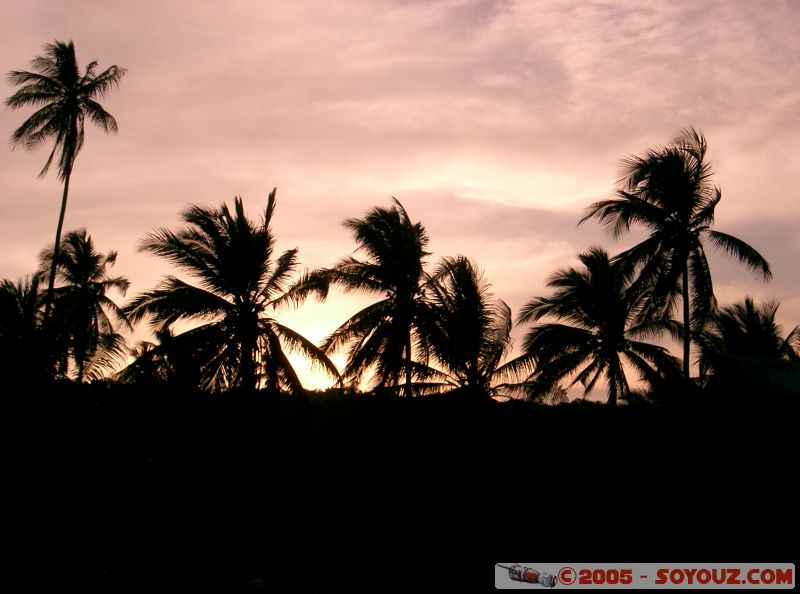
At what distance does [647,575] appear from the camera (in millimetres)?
17016

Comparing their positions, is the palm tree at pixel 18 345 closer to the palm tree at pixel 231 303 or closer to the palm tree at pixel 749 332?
the palm tree at pixel 231 303

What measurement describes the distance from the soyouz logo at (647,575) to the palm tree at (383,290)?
26.5ft

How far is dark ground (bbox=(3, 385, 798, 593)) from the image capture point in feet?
52.5

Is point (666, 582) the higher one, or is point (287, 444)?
point (287, 444)

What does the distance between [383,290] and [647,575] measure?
39.8ft

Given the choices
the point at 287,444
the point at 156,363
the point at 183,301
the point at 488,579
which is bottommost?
the point at 488,579

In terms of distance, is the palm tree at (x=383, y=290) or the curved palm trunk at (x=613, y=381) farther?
the curved palm trunk at (x=613, y=381)

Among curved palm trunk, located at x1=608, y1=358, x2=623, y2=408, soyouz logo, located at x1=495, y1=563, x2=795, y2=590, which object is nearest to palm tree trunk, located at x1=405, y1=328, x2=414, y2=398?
soyouz logo, located at x1=495, y1=563, x2=795, y2=590

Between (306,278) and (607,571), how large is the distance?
→ 38.1 feet

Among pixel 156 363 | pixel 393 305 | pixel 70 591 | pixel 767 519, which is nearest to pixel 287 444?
pixel 156 363

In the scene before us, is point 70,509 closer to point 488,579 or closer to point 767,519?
point 488,579

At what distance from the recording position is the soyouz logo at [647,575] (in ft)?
47.3

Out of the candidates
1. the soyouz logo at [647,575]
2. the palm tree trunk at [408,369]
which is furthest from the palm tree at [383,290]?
the soyouz logo at [647,575]

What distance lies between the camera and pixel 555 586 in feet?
51.4
